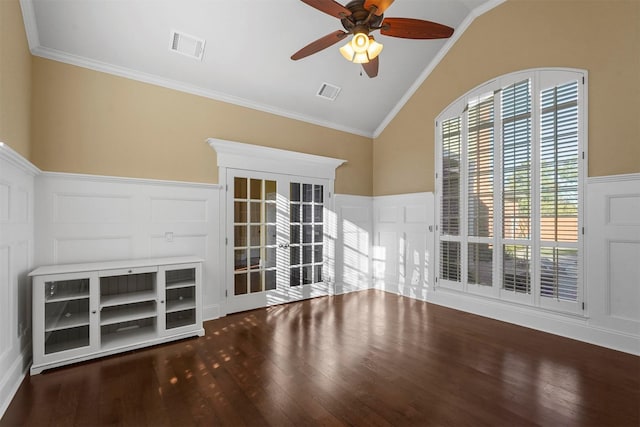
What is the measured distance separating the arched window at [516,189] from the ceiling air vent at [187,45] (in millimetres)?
3310

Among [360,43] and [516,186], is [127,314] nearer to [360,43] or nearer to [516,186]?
[360,43]

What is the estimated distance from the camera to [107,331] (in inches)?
123

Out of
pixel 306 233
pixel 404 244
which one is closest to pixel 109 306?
pixel 306 233

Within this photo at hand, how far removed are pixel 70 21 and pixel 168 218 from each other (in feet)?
6.70

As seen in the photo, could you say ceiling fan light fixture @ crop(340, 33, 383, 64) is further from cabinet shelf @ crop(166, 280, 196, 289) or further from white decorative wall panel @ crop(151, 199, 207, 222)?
cabinet shelf @ crop(166, 280, 196, 289)

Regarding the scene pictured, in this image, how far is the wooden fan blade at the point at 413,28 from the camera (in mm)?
2248

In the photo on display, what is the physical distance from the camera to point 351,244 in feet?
17.4

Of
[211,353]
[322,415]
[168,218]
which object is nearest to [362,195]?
[168,218]

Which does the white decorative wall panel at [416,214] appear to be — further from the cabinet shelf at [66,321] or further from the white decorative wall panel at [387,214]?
the cabinet shelf at [66,321]

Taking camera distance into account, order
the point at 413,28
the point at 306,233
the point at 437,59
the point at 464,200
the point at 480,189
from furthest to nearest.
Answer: the point at 306,233 < the point at 437,59 < the point at 464,200 < the point at 480,189 < the point at 413,28

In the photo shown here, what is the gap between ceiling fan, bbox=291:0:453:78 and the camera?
209cm

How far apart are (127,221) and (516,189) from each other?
4467 mm

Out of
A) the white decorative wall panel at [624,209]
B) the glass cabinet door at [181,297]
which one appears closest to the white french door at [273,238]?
the glass cabinet door at [181,297]

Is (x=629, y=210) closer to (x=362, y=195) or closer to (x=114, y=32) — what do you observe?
(x=362, y=195)
